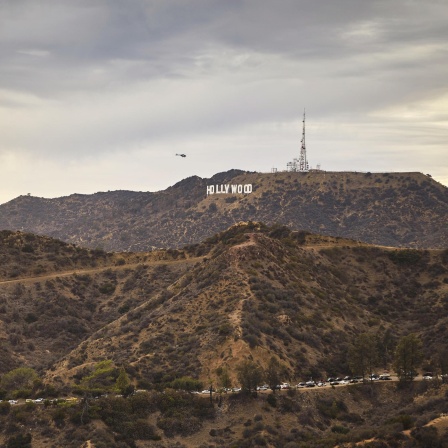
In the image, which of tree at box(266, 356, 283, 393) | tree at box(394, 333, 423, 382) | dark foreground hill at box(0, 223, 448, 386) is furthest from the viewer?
dark foreground hill at box(0, 223, 448, 386)

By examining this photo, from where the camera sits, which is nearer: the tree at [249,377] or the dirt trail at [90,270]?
the tree at [249,377]

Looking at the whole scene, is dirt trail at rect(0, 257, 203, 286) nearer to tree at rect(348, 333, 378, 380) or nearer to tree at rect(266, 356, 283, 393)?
tree at rect(348, 333, 378, 380)

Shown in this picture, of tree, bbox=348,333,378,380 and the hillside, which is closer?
tree, bbox=348,333,378,380

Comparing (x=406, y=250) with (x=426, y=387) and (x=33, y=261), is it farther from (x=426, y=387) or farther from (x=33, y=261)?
(x=33, y=261)

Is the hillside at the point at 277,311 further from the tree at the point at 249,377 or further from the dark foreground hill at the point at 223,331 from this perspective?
the tree at the point at 249,377

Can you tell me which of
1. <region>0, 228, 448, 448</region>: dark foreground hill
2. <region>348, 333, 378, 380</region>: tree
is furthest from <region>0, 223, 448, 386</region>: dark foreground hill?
<region>348, 333, 378, 380</region>: tree

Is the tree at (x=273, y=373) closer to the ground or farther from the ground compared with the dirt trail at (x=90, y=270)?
closer to the ground

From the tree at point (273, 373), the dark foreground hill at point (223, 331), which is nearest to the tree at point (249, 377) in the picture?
the tree at point (273, 373)
